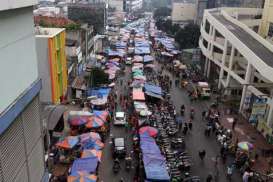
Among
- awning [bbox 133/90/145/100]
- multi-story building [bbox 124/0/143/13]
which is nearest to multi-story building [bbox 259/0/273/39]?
awning [bbox 133/90/145/100]

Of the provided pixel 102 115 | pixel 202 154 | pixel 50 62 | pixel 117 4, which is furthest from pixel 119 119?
pixel 117 4

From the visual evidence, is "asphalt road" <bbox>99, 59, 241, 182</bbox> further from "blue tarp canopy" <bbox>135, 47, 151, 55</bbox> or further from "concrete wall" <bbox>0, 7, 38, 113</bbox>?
"blue tarp canopy" <bbox>135, 47, 151, 55</bbox>

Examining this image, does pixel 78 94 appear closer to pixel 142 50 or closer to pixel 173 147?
pixel 173 147

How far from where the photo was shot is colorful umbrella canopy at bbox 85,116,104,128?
25397 millimetres

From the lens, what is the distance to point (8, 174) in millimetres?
9391

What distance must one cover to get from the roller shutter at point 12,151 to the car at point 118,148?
12.2m

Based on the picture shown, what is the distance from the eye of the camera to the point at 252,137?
27594 mm

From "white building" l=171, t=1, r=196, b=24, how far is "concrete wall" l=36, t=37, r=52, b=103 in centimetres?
7757

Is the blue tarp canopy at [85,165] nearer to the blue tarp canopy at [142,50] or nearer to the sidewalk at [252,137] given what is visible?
the sidewalk at [252,137]

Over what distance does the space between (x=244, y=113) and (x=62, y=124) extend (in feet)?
57.9

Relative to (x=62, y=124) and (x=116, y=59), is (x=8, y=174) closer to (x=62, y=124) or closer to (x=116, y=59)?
(x=62, y=124)

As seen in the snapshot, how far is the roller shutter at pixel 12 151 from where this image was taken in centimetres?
916

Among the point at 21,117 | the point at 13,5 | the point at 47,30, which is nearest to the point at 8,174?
the point at 21,117

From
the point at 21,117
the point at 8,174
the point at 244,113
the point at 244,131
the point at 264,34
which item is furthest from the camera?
the point at 264,34
